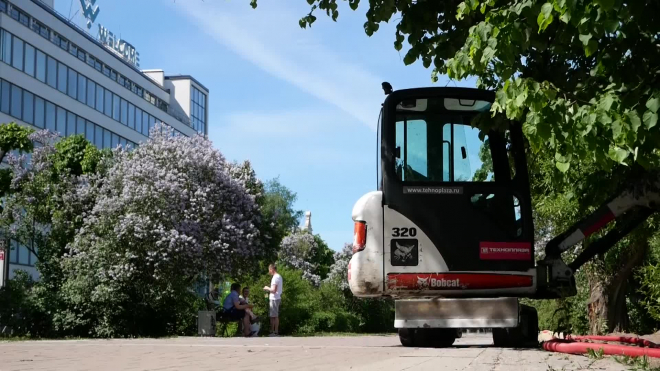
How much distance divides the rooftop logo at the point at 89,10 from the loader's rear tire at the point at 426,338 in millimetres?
61472

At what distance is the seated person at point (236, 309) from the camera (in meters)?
24.1

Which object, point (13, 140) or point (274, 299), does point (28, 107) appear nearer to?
point (13, 140)

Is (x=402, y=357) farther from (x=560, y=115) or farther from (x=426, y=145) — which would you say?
(x=560, y=115)

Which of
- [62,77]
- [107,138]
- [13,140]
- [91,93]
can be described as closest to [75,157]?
[13,140]

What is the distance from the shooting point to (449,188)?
12891mm

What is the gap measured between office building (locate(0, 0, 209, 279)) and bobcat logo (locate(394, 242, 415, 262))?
39120mm

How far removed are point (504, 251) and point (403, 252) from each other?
1.41m

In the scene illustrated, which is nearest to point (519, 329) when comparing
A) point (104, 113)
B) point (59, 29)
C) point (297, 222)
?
point (59, 29)

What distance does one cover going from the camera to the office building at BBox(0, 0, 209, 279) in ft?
177

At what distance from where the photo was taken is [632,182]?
37.6 ft

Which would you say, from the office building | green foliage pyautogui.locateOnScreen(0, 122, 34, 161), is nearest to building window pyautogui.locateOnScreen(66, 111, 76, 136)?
the office building

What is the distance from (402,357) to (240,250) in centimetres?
2001

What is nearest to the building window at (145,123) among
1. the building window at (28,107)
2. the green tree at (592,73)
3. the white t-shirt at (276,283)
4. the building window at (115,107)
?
the building window at (115,107)

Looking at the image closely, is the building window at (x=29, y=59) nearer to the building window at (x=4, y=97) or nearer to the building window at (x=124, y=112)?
the building window at (x=4, y=97)
